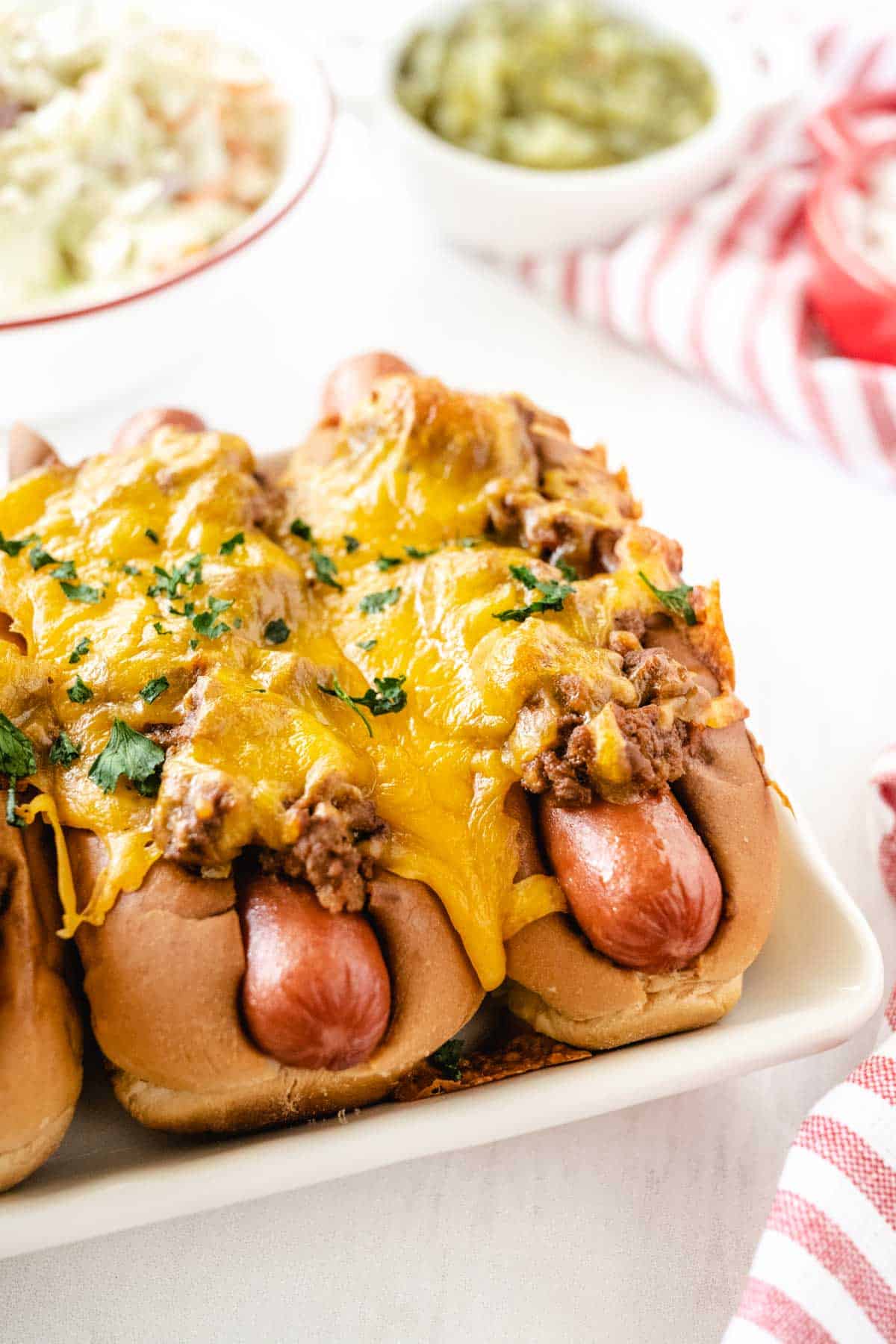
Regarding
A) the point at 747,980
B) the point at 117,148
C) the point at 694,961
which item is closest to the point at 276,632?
the point at 694,961

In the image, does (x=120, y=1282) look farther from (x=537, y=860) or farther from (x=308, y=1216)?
(x=537, y=860)

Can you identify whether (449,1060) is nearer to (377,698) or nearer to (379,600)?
(377,698)

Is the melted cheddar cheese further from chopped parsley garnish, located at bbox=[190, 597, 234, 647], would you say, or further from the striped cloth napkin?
the striped cloth napkin

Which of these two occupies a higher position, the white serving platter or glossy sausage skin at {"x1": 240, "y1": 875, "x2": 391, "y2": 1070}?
glossy sausage skin at {"x1": 240, "y1": 875, "x2": 391, "y2": 1070}

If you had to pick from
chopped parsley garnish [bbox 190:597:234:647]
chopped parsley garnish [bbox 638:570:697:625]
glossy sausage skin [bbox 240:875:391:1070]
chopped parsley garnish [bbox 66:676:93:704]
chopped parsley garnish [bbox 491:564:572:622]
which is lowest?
glossy sausage skin [bbox 240:875:391:1070]

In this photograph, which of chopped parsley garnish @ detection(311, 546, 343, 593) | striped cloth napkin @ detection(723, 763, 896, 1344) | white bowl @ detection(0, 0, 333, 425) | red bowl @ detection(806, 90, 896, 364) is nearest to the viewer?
striped cloth napkin @ detection(723, 763, 896, 1344)

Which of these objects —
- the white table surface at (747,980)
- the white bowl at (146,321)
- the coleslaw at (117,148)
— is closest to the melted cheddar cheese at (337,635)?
the white table surface at (747,980)

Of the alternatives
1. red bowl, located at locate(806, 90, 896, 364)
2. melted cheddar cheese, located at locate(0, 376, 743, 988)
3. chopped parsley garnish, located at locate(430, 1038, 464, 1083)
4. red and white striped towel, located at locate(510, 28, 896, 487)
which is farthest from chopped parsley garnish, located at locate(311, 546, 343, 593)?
red bowl, located at locate(806, 90, 896, 364)
